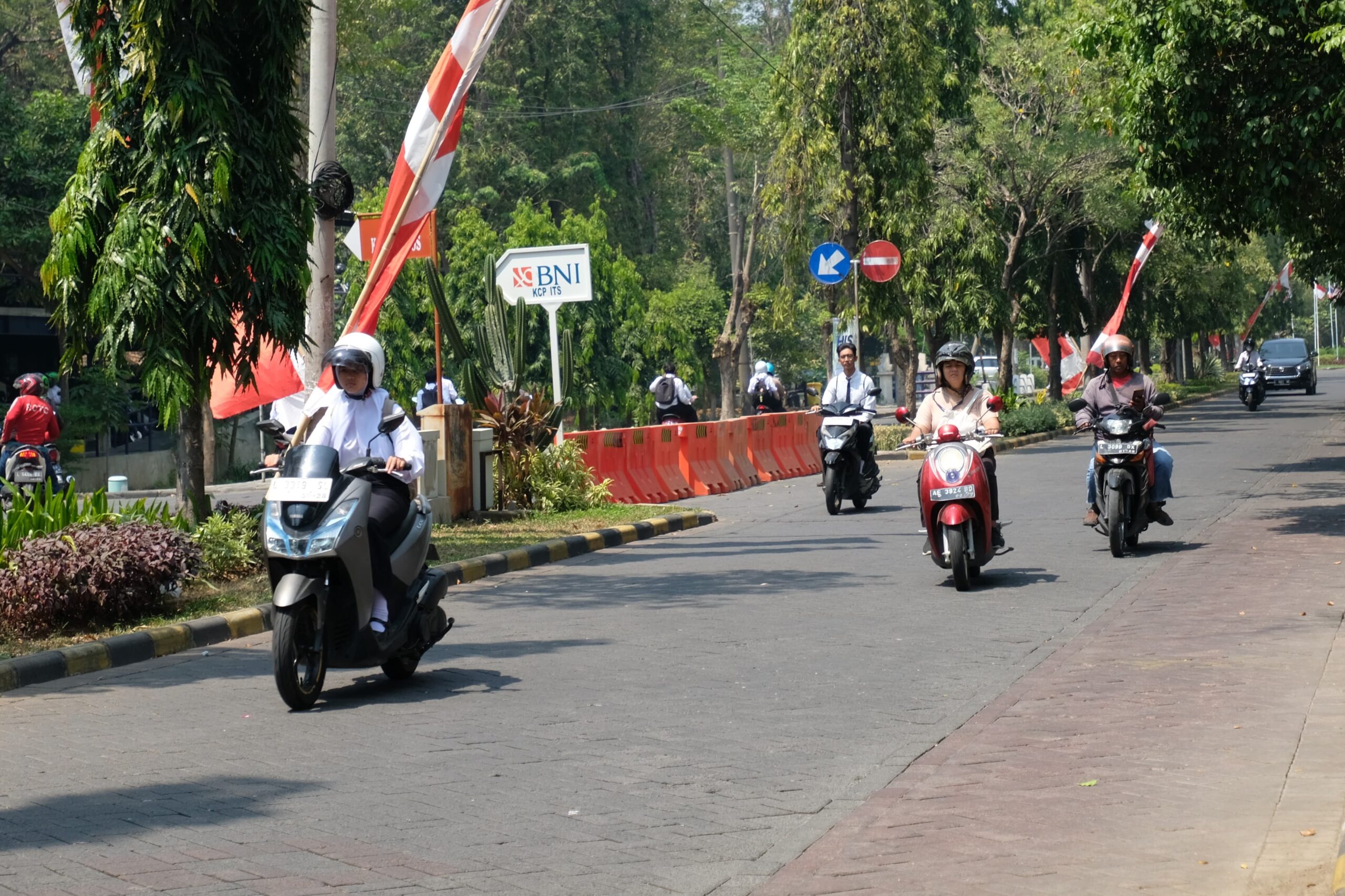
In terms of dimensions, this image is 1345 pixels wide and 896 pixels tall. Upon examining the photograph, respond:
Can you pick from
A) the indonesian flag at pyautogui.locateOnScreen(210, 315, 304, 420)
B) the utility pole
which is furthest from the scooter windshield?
the indonesian flag at pyautogui.locateOnScreen(210, 315, 304, 420)

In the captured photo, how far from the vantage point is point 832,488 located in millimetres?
17750

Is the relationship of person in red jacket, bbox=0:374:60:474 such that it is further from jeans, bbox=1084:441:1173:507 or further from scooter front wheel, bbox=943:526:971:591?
jeans, bbox=1084:441:1173:507

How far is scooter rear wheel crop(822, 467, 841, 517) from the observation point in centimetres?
1777

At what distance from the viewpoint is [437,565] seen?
13.0 m

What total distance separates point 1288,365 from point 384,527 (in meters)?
55.0

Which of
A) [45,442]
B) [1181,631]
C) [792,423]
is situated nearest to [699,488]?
[792,423]

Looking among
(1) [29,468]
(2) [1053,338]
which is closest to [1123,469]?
(1) [29,468]

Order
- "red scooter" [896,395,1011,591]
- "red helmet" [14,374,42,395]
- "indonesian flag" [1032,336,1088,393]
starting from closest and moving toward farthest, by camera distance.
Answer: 1. "red scooter" [896,395,1011,591]
2. "red helmet" [14,374,42,395]
3. "indonesian flag" [1032,336,1088,393]

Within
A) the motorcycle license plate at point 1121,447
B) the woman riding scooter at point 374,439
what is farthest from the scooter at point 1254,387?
the woman riding scooter at point 374,439

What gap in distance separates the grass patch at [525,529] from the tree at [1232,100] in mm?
6417

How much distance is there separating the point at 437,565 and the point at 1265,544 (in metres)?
6.85

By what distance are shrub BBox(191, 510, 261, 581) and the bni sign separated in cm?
681

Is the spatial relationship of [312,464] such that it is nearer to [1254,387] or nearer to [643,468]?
[643,468]

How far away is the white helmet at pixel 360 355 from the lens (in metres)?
8.34
